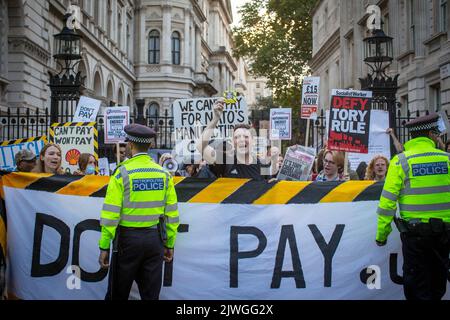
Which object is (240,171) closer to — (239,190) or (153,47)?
(239,190)

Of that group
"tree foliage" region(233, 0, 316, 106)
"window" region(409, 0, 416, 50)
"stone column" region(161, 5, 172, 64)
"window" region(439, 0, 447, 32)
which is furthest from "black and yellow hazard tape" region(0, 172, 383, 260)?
"stone column" region(161, 5, 172, 64)

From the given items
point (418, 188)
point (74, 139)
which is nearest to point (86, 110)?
point (74, 139)

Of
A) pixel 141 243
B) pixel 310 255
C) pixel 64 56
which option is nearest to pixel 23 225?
pixel 141 243

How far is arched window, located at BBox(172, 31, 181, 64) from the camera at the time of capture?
57656mm

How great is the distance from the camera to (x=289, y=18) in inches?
1708

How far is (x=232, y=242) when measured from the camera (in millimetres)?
5969

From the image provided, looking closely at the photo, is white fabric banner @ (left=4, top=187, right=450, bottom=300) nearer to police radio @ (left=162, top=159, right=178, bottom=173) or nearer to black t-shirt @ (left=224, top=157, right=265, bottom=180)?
black t-shirt @ (left=224, top=157, right=265, bottom=180)

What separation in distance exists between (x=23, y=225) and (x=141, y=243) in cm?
189

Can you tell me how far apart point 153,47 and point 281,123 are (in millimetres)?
45106

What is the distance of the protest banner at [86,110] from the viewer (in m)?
10.9

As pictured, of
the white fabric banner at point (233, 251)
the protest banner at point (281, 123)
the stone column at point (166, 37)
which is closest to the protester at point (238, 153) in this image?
the white fabric banner at point (233, 251)

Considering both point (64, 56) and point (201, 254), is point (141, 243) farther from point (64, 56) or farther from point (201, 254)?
point (64, 56)

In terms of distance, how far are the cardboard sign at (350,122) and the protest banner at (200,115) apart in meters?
1.52

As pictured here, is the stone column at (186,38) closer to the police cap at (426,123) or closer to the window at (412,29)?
the window at (412,29)
